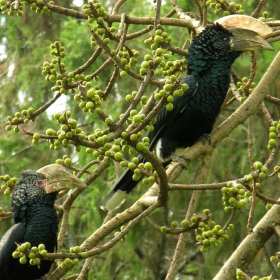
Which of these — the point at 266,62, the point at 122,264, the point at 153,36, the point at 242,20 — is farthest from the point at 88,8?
the point at 122,264

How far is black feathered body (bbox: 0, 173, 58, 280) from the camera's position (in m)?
3.91

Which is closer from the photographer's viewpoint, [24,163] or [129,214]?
[129,214]

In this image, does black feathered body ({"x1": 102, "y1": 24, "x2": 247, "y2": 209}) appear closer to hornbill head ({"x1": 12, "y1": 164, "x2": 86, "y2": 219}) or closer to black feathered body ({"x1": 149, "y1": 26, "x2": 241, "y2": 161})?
black feathered body ({"x1": 149, "y1": 26, "x2": 241, "y2": 161})

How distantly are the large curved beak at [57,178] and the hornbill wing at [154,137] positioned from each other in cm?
27

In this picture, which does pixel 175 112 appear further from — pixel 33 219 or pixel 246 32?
pixel 33 219

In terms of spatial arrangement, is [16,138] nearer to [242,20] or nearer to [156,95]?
[242,20]

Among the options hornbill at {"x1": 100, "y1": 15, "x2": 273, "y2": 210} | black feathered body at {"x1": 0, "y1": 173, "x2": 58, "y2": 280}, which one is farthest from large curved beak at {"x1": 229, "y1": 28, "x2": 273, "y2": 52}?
black feathered body at {"x1": 0, "y1": 173, "x2": 58, "y2": 280}

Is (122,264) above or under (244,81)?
under

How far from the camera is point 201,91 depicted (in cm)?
396

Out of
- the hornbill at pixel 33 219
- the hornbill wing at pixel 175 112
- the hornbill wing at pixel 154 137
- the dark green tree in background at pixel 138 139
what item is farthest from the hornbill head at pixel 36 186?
the hornbill wing at pixel 175 112

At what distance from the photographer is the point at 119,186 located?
3.92m

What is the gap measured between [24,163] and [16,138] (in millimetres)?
587

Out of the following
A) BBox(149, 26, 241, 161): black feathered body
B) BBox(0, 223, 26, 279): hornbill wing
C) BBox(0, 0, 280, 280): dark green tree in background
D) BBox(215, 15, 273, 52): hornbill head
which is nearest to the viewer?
BBox(0, 0, 280, 280): dark green tree in background

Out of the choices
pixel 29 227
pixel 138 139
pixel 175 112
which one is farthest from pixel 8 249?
pixel 138 139
